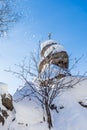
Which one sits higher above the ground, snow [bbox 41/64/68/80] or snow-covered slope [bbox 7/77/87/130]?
snow [bbox 41/64/68/80]

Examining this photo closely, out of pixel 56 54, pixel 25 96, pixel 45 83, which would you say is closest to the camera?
pixel 45 83

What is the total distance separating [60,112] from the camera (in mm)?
19906

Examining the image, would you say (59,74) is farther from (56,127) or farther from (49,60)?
(56,127)

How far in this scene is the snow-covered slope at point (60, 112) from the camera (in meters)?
18.0

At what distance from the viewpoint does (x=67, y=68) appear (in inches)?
1070

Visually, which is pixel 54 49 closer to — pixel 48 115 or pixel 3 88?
pixel 3 88

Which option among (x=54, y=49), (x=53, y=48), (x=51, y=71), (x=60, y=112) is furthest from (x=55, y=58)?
(x=60, y=112)

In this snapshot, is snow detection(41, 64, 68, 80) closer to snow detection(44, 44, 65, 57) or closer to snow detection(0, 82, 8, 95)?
snow detection(44, 44, 65, 57)

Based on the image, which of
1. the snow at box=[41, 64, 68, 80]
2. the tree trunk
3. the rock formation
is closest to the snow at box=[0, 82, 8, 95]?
the tree trunk

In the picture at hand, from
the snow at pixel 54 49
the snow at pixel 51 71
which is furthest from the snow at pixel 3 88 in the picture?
the snow at pixel 54 49

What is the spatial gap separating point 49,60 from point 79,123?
343 inches

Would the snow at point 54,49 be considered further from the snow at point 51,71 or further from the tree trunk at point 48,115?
the tree trunk at point 48,115

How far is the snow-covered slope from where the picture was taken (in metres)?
18.0

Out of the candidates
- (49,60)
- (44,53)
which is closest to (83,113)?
(49,60)
